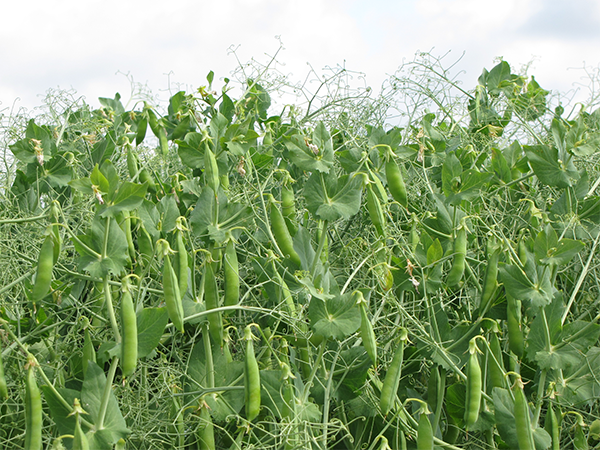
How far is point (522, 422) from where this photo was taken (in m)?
1.58

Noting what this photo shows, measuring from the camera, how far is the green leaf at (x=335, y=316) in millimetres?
1521

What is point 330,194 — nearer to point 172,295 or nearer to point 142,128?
point 172,295

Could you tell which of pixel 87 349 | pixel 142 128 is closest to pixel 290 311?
pixel 87 349

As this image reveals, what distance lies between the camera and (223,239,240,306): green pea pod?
1.59 meters

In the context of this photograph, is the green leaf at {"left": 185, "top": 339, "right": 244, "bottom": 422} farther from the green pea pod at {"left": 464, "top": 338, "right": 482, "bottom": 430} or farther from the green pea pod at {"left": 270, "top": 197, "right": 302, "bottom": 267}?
the green pea pod at {"left": 464, "top": 338, "right": 482, "bottom": 430}

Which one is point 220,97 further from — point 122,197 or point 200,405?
point 200,405

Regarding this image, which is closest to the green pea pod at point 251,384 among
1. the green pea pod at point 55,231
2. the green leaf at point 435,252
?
the green pea pod at point 55,231

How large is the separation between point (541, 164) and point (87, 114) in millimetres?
2274

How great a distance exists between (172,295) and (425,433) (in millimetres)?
832

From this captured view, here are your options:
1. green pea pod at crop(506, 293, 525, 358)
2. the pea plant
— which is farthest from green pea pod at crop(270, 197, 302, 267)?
green pea pod at crop(506, 293, 525, 358)

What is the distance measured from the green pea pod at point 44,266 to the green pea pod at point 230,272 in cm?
47

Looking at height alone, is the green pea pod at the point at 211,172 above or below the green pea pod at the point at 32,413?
above

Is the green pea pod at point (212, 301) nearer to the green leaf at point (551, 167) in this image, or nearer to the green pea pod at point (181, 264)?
the green pea pod at point (181, 264)

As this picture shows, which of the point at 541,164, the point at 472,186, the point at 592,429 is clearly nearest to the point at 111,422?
the point at 472,186
